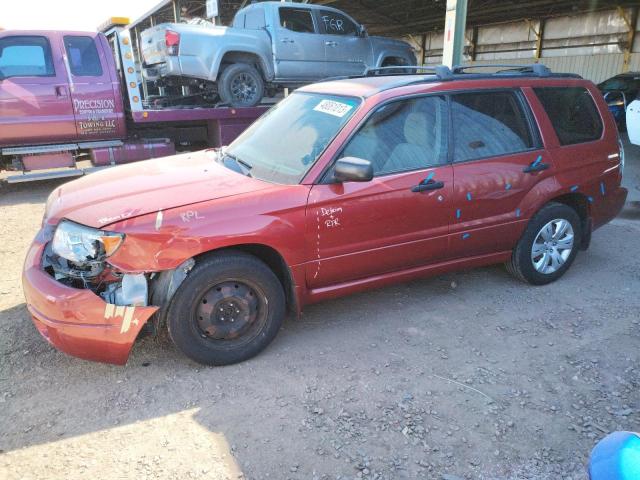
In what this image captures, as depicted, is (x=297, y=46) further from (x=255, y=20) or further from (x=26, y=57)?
(x=26, y=57)

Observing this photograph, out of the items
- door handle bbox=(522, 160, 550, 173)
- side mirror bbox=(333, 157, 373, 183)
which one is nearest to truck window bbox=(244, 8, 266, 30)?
door handle bbox=(522, 160, 550, 173)

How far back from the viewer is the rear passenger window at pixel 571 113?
160 inches

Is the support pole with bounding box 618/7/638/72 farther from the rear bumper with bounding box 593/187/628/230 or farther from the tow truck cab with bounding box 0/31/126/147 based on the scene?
the tow truck cab with bounding box 0/31/126/147

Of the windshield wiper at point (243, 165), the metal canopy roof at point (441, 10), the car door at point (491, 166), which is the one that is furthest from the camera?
the metal canopy roof at point (441, 10)

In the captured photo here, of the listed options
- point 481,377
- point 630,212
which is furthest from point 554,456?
point 630,212

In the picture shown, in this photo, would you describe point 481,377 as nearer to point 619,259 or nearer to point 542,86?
point 542,86

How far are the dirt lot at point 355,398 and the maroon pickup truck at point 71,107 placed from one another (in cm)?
405

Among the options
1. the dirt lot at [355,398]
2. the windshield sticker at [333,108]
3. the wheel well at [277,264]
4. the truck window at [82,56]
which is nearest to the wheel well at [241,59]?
the truck window at [82,56]

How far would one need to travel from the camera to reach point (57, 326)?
2.78m

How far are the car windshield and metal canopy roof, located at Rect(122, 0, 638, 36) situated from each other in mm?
14795

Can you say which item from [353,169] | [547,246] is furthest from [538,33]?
[353,169]

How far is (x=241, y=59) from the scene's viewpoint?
359 inches

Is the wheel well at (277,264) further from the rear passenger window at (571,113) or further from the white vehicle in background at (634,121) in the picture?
the white vehicle in background at (634,121)

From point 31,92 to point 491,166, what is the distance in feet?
21.2
